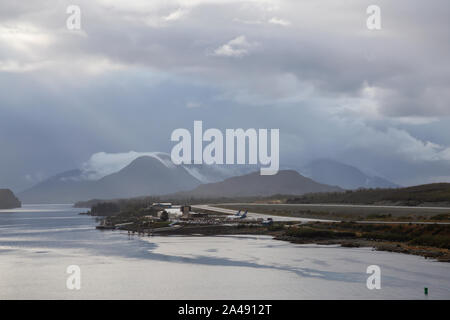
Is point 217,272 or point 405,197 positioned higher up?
point 405,197

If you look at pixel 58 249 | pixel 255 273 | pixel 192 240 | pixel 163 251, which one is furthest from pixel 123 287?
pixel 192 240

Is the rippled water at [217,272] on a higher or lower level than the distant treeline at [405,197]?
lower

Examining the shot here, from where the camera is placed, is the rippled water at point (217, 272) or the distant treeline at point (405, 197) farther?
the distant treeline at point (405, 197)

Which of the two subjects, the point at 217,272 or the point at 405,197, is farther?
the point at 405,197

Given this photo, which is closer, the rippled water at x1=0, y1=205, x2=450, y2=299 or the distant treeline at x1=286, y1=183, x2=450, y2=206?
the rippled water at x1=0, y1=205, x2=450, y2=299

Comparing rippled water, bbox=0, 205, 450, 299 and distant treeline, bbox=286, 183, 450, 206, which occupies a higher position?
distant treeline, bbox=286, 183, 450, 206

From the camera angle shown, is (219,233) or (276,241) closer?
(276,241)
